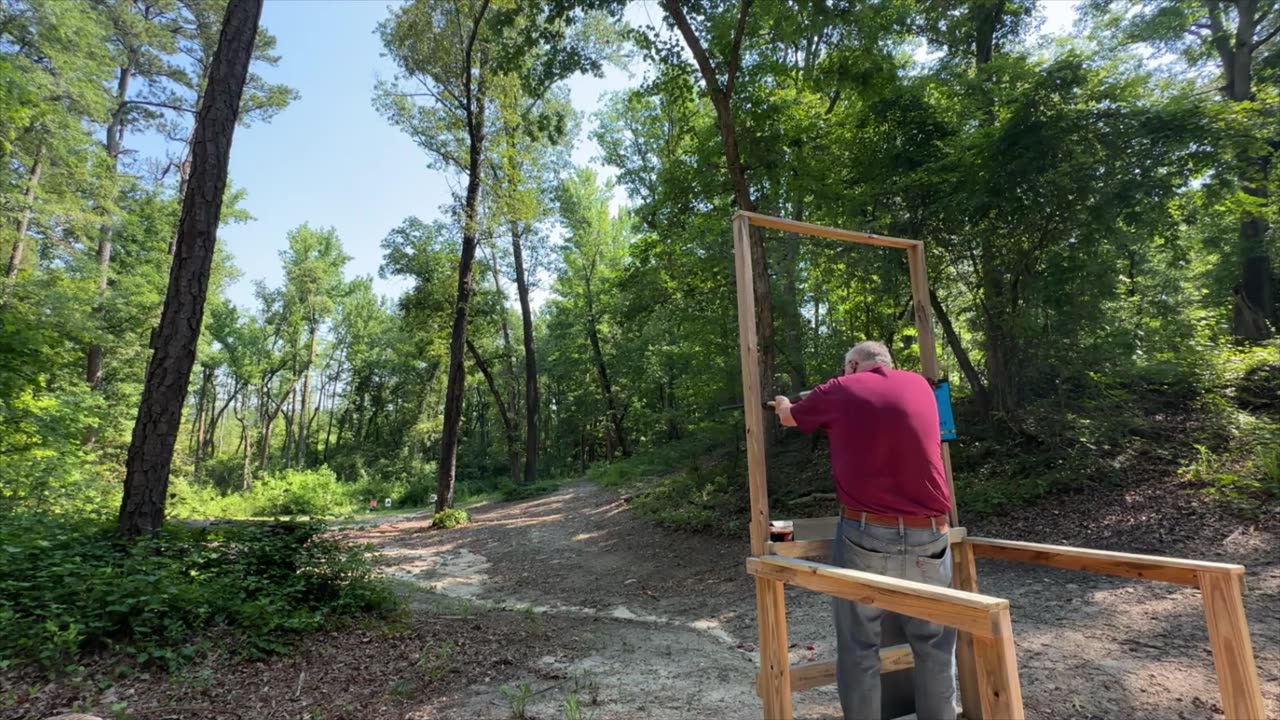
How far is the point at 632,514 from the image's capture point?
12.2 metres

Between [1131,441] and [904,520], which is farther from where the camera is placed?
[1131,441]

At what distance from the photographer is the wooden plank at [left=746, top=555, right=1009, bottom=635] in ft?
5.89

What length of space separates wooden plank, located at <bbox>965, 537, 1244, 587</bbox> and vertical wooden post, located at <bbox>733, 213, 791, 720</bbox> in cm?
118

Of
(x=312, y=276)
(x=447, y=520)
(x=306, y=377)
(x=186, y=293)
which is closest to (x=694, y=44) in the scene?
(x=186, y=293)

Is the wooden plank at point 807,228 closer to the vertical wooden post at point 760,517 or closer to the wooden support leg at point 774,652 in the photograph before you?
the vertical wooden post at point 760,517

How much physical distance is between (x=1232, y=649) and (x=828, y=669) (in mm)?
1641

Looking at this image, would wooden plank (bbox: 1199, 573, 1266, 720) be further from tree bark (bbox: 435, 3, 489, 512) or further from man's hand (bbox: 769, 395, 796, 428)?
tree bark (bbox: 435, 3, 489, 512)

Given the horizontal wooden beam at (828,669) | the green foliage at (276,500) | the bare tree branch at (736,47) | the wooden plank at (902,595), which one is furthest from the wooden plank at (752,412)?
the green foliage at (276,500)

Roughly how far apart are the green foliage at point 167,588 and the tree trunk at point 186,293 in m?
0.40

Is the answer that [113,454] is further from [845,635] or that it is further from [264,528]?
[845,635]

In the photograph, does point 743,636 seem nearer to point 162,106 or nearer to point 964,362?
point 964,362

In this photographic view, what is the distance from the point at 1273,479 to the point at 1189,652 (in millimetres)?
3478

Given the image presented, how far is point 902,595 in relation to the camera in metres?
2.06

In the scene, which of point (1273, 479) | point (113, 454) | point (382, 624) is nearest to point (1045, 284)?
point (1273, 479)
